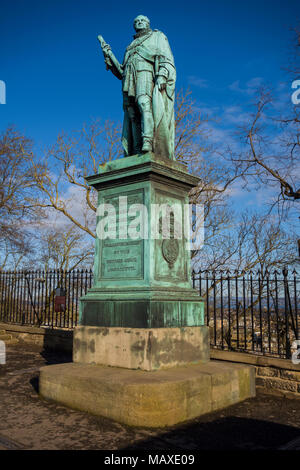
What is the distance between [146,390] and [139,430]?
0.38 meters

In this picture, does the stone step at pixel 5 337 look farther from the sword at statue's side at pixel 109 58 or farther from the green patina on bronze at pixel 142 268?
the sword at statue's side at pixel 109 58

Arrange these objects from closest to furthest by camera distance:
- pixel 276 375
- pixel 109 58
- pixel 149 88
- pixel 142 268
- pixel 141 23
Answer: pixel 142 268, pixel 149 88, pixel 276 375, pixel 141 23, pixel 109 58

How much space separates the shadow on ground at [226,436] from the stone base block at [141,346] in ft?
3.04

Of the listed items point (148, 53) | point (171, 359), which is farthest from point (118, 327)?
point (148, 53)

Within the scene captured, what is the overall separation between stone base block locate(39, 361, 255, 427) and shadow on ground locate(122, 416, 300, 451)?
21 centimetres

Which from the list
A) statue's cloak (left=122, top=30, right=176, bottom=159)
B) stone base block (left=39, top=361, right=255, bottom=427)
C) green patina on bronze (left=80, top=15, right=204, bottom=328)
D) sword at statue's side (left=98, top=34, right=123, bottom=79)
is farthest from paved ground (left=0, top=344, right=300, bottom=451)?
sword at statue's side (left=98, top=34, right=123, bottom=79)


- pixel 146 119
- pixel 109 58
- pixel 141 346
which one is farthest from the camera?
pixel 109 58

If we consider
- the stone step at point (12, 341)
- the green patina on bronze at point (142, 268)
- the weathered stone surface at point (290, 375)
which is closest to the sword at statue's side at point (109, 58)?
the green patina on bronze at point (142, 268)

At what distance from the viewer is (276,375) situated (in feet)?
20.0

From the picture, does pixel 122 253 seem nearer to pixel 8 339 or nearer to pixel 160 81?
pixel 160 81

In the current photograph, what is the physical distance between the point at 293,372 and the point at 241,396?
4.10 feet

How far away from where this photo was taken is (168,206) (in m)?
5.64

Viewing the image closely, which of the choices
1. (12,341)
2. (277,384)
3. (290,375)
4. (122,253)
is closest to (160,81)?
(122,253)

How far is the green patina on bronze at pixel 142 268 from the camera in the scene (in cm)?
502
